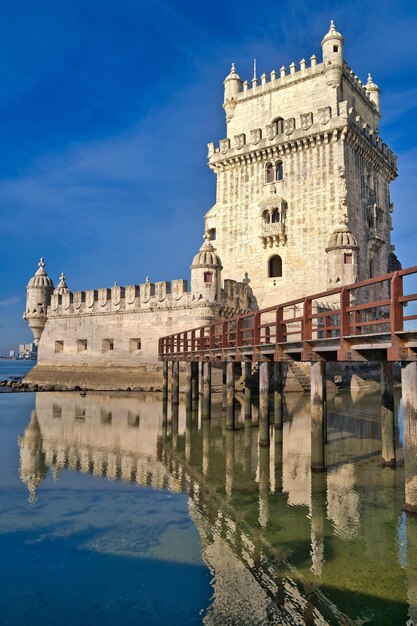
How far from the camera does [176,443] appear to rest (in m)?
14.2

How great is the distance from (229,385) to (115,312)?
17235 millimetres

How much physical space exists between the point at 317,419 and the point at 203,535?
4292mm

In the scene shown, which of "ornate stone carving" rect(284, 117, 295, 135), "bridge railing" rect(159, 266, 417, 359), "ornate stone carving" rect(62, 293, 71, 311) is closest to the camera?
"bridge railing" rect(159, 266, 417, 359)

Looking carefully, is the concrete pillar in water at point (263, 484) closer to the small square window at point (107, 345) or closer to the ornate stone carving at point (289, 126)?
the small square window at point (107, 345)

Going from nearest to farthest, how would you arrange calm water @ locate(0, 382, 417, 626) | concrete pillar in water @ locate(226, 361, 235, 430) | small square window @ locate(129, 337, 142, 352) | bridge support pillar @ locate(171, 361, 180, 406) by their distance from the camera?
calm water @ locate(0, 382, 417, 626) < concrete pillar in water @ locate(226, 361, 235, 430) < bridge support pillar @ locate(171, 361, 180, 406) < small square window @ locate(129, 337, 142, 352)

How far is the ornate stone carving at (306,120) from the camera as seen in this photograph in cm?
2983

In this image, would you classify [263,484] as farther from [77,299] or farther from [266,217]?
[77,299]

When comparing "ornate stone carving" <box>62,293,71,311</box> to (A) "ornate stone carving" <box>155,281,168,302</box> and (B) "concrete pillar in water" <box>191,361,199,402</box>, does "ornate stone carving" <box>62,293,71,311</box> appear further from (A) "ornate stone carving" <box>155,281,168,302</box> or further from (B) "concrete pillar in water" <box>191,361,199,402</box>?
(B) "concrete pillar in water" <box>191,361,199,402</box>

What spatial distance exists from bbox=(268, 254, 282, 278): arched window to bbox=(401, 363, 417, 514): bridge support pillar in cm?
2430

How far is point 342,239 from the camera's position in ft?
89.4

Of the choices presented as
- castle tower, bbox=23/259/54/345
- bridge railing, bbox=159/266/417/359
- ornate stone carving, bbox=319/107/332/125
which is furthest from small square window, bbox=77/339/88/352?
ornate stone carving, bbox=319/107/332/125

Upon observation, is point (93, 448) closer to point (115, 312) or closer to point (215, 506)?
point (215, 506)

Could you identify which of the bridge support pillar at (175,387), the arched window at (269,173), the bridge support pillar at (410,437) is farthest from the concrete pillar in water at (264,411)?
the arched window at (269,173)

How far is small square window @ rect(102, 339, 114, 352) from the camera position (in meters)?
33.1
